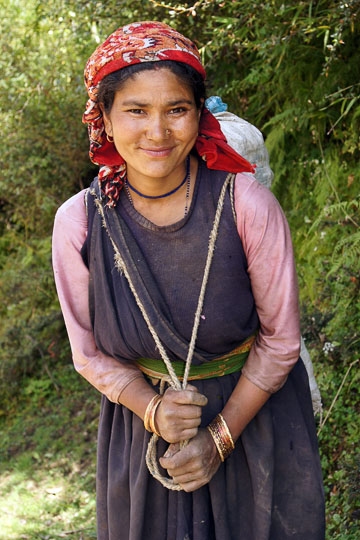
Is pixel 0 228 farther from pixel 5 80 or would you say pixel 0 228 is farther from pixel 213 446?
pixel 213 446

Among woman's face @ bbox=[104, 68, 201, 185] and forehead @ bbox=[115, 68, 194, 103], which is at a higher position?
forehead @ bbox=[115, 68, 194, 103]

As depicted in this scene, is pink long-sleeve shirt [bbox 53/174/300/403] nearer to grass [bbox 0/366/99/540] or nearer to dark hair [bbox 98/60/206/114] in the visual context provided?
dark hair [bbox 98/60/206/114]

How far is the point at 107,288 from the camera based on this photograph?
195cm

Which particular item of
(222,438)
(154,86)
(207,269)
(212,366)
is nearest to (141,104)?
(154,86)

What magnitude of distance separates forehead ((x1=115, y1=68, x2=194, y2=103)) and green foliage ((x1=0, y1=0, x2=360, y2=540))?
1.39 metres

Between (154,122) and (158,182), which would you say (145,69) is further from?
(158,182)

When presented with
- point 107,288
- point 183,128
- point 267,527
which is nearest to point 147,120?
point 183,128

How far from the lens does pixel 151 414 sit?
6.25 feet

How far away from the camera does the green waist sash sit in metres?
2.01

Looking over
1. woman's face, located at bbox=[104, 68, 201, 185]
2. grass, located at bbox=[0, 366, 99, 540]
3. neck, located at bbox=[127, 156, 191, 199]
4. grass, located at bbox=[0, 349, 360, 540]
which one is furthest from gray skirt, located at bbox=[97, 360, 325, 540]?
grass, located at bbox=[0, 366, 99, 540]

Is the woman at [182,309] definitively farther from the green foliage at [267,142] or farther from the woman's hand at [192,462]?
the green foliage at [267,142]

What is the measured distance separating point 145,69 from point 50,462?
3920mm

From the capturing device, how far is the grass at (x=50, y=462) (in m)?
4.12

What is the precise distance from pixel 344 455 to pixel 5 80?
4493 millimetres
